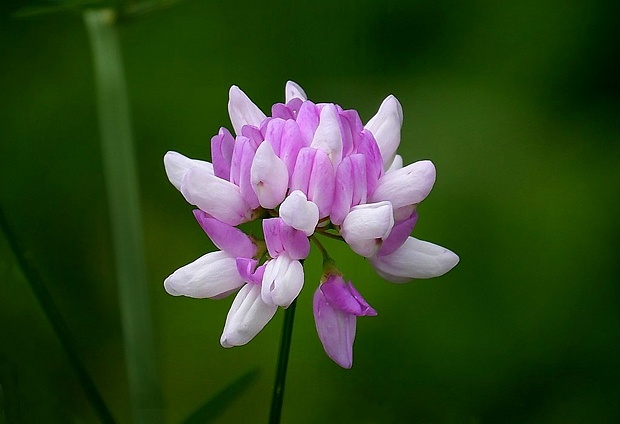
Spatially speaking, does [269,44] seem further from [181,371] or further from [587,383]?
[587,383]

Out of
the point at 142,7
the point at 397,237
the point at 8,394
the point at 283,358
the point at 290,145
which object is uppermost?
the point at 142,7

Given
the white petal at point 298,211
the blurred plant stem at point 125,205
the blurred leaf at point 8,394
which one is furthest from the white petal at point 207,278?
the blurred plant stem at point 125,205

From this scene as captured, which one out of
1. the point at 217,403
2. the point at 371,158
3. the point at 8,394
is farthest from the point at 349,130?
the point at 8,394

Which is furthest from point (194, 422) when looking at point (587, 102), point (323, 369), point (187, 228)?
point (587, 102)

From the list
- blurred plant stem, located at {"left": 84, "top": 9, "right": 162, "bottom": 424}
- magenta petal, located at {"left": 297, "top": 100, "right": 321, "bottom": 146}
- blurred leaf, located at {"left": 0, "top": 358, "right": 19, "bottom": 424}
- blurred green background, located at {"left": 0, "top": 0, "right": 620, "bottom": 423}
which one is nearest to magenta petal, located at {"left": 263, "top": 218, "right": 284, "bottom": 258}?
magenta petal, located at {"left": 297, "top": 100, "right": 321, "bottom": 146}

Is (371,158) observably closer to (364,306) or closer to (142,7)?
(364,306)

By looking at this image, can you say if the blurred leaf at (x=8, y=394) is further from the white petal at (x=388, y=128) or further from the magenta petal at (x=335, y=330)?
the white petal at (x=388, y=128)
